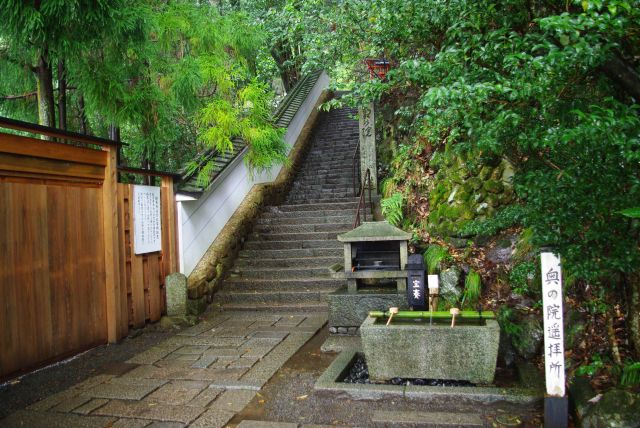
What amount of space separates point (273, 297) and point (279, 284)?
1.27ft

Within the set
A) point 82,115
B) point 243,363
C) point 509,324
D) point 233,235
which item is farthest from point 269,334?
point 82,115

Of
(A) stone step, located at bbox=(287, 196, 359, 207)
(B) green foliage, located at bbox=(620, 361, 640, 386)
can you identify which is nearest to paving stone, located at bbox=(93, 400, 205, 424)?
(B) green foliage, located at bbox=(620, 361, 640, 386)

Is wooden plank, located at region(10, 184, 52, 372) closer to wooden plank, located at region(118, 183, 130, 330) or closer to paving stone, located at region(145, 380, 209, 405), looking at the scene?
wooden plank, located at region(118, 183, 130, 330)

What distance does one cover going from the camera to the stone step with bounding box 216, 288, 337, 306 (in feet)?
30.5

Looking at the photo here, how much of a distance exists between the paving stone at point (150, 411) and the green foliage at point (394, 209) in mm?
5614

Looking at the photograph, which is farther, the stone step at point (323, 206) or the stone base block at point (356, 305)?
the stone step at point (323, 206)

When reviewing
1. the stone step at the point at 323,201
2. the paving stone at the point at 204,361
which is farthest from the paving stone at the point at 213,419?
the stone step at the point at 323,201

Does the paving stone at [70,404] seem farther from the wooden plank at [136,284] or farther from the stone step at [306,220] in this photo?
the stone step at [306,220]

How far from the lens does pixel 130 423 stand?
4453 mm

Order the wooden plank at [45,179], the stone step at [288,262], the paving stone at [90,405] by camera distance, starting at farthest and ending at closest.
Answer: the stone step at [288,262], the wooden plank at [45,179], the paving stone at [90,405]

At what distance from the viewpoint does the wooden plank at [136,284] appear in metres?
7.70

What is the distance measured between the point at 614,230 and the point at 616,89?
1.21 m

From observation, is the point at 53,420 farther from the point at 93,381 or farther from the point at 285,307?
the point at 285,307

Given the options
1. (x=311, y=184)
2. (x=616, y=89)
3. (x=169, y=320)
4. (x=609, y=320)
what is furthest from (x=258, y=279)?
(x=616, y=89)
